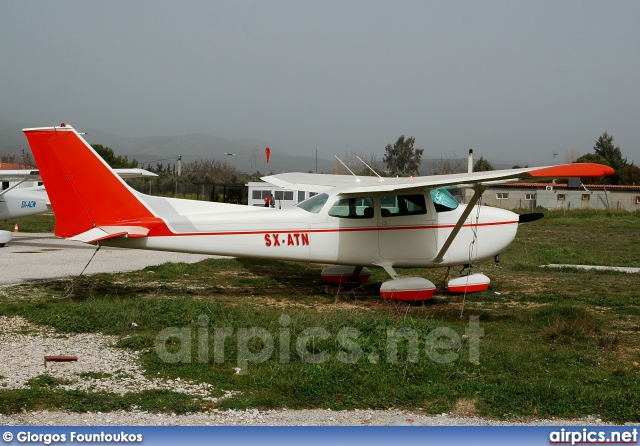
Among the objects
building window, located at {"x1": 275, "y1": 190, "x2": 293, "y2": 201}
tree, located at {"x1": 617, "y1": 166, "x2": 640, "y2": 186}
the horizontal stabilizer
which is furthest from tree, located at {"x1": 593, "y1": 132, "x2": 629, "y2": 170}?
the horizontal stabilizer

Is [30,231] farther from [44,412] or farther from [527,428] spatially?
[527,428]

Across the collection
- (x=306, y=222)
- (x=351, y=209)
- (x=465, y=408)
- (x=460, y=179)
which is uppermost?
(x=460, y=179)

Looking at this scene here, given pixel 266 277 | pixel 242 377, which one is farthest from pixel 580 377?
pixel 266 277

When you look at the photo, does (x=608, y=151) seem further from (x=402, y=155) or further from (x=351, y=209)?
(x=351, y=209)

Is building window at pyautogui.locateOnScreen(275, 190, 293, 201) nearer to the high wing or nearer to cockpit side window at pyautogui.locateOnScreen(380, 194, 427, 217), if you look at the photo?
the high wing

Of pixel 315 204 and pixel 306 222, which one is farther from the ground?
pixel 315 204

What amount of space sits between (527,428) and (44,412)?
3751mm

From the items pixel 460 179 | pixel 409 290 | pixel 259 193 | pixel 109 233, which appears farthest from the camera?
pixel 259 193

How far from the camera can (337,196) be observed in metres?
10.7

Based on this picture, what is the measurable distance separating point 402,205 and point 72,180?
515 centimetres

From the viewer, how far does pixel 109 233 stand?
9562 millimetres

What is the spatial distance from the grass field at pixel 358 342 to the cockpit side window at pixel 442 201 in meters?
1.51

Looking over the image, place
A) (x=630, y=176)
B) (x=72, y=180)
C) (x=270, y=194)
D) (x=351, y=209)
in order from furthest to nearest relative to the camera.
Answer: (x=630, y=176), (x=270, y=194), (x=351, y=209), (x=72, y=180)

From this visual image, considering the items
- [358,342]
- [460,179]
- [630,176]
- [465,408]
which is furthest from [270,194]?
[630,176]
